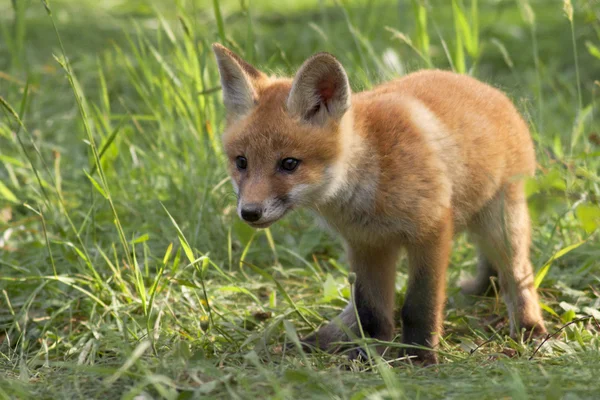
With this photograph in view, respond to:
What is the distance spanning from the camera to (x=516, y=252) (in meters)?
3.72

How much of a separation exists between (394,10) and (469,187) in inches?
231

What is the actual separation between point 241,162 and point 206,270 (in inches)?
33.0

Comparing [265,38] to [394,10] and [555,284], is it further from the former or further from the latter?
[555,284]

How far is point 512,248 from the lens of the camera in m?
3.71

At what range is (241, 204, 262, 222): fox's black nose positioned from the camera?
9.64ft

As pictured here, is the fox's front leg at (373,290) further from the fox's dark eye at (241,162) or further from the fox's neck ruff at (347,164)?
the fox's dark eye at (241,162)

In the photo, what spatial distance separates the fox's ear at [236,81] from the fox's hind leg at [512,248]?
1.26m

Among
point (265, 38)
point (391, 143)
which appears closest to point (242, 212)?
point (391, 143)

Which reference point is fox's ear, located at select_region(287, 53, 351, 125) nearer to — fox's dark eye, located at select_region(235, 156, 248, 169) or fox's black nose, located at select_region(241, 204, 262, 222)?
fox's dark eye, located at select_region(235, 156, 248, 169)

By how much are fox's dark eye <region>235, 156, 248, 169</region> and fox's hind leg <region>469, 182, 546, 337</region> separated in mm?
1221

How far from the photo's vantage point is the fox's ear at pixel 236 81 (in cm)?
337

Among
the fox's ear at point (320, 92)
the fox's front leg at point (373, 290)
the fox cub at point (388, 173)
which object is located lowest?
the fox's front leg at point (373, 290)

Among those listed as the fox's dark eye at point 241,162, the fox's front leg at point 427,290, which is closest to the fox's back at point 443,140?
the fox's front leg at point 427,290

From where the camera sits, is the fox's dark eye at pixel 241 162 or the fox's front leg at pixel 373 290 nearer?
the fox's dark eye at pixel 241 162
